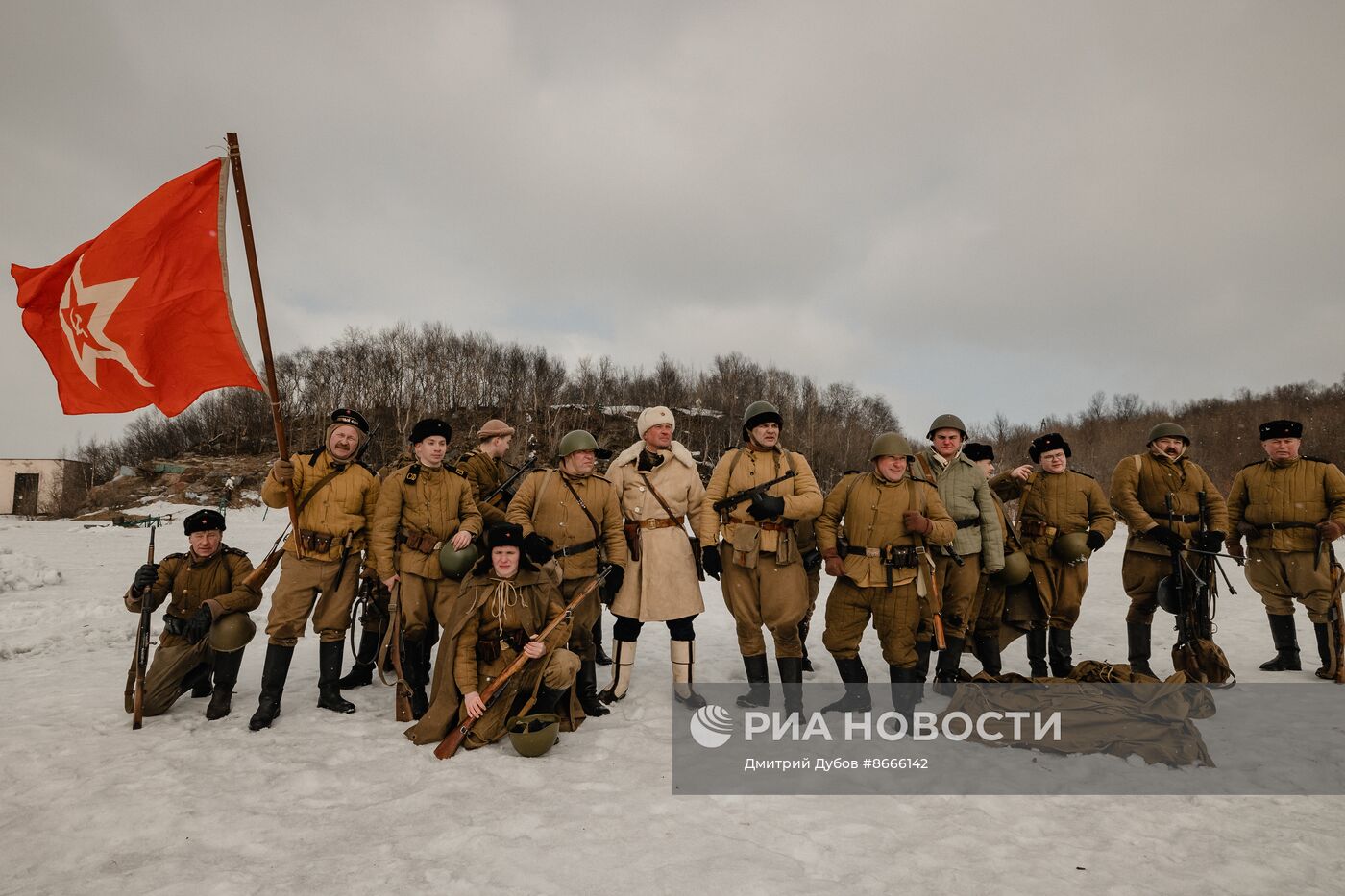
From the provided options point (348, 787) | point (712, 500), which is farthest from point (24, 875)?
point (712, 500)

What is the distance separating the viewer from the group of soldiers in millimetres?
4941

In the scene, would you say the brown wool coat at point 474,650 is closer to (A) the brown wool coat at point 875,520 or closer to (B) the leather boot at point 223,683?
(B) the leather boot at point 223,683

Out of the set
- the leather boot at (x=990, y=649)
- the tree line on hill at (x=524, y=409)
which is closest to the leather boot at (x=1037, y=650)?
the leather boot at (x=990, y=649)

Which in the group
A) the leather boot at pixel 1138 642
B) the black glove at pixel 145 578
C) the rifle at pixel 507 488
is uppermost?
the rifle at pixel 507 488

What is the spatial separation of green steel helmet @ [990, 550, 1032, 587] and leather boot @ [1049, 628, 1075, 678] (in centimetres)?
63

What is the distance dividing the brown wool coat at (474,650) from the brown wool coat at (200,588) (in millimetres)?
1620

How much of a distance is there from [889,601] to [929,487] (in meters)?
0.96

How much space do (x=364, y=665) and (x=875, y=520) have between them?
15.3 ft

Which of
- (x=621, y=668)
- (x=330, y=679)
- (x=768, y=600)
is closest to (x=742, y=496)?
(x=768, y=600)

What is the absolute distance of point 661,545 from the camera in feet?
18.6

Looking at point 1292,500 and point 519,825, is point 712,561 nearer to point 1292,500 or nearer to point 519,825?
point 519,825

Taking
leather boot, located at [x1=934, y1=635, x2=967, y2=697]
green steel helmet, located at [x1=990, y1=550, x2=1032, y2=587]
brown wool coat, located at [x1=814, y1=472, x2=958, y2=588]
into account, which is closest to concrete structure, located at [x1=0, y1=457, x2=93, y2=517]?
brown wool coat, located at [x1=814, y1=472, x2=958, y2=588]

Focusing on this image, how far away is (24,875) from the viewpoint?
117 inches

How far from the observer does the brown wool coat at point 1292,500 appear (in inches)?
248
